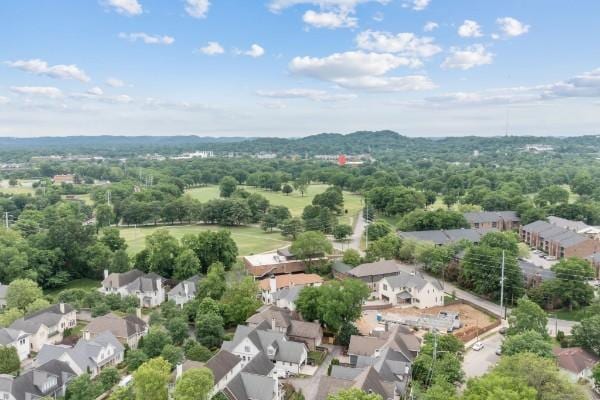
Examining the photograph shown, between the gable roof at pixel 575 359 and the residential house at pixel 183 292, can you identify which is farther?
the residential house at pixel 183 292

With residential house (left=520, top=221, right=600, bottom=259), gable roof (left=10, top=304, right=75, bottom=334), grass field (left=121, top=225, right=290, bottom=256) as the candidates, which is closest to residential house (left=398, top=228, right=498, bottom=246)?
residential house (left=520, top=221, right=600, bottom=259)

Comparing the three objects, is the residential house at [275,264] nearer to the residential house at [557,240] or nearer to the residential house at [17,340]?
the residential house at [17,340]

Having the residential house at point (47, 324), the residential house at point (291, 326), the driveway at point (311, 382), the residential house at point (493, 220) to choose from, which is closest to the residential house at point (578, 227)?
the residential house at point (493, 220)

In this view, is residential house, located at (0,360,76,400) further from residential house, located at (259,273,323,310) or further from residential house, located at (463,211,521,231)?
residential house, located at (463,211,521,231)

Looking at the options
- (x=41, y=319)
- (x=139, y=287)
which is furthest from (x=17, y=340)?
(x=139, y=287)

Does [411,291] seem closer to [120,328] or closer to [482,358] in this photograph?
[482,358]
